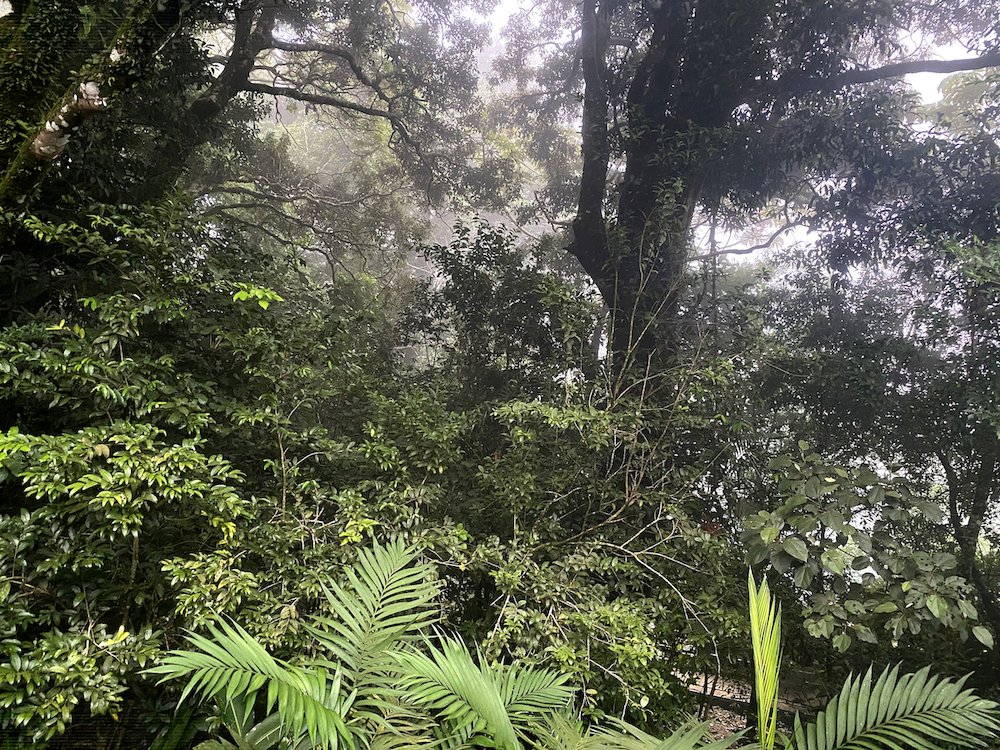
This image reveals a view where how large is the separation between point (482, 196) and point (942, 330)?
4594 mm

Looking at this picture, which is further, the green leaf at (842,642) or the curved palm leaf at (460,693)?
the green leaf at (842,642)

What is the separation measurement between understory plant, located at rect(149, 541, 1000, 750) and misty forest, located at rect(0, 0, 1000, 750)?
0.02m

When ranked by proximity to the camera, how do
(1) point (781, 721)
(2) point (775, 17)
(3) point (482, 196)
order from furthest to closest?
1. (3) point (482, 196)
2. (2) point (775, 17)
3. (1) point (781, 721)

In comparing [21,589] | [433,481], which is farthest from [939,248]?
[21,589]

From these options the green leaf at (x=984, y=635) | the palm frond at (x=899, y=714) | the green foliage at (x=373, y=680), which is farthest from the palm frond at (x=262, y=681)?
the green leaf at (x=984, y=635)

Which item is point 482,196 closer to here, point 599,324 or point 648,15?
point 648,15

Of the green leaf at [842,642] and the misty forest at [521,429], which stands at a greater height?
the misty forest at [521,429]

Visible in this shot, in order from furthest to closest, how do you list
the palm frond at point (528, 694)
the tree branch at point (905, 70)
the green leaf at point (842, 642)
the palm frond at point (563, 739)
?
the tree branch at point (905, 70)
the green leaf at point (842, 642)
the palm frond at point (528, 694)
the palm frond at point (563, 739)

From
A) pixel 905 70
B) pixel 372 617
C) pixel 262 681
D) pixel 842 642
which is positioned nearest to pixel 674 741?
pixel 372 617

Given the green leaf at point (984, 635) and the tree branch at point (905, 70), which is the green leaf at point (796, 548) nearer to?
the green leaf at point (984, 635)

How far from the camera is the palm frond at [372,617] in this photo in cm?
154

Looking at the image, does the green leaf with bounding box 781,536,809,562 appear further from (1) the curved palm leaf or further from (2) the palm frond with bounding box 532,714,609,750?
(1) the curved palm leaf

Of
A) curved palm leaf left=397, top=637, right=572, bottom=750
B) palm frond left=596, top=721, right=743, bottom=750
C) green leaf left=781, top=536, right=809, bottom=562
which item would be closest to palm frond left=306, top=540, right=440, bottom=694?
curved palm leaf left=397, top=637, right=572, bottom=750

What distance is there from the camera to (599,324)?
12.4ft
